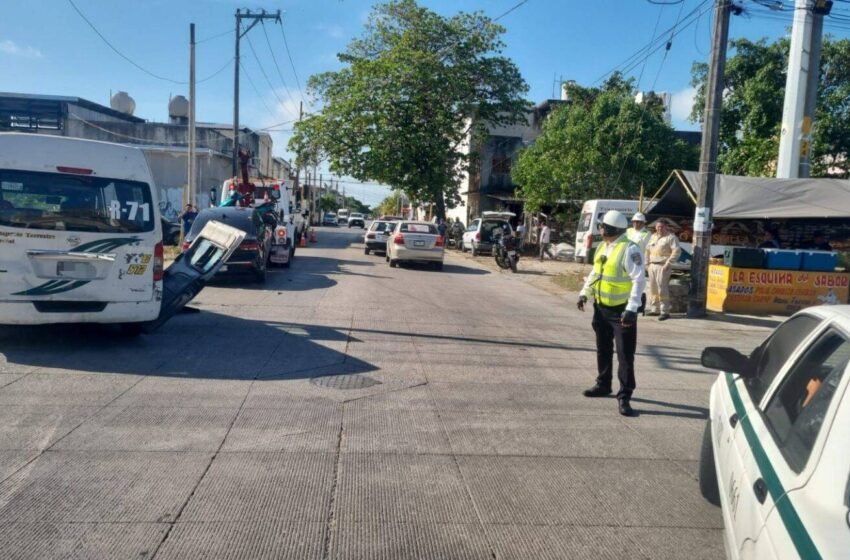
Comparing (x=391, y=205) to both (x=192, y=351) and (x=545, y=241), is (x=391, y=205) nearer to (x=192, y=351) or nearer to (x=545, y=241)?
(x=545, y=241)

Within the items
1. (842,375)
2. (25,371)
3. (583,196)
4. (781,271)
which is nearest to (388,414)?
(25,371)

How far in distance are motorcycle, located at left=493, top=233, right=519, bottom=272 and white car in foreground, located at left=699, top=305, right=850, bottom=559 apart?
19944 millimetres

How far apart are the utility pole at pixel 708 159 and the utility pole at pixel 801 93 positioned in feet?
21.6

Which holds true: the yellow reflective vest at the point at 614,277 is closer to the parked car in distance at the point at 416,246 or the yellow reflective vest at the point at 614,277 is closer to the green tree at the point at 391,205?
the parked car in distance at the point at 416,246

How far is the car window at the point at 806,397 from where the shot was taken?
2746mm

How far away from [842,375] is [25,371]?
7407 mm

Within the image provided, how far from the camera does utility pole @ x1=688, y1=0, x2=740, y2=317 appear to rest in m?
13.3

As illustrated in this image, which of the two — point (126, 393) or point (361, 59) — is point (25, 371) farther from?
point (361, 59)

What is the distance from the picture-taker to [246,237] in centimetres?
1581

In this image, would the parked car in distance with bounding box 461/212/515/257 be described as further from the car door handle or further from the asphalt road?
the car door handle

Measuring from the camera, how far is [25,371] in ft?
24.6

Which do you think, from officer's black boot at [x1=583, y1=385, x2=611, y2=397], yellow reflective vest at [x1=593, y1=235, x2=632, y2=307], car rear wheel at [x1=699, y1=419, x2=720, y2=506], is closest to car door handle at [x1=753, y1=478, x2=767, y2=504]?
car rear wheel at [x1=699, y1=419, x2=720, y2=506]

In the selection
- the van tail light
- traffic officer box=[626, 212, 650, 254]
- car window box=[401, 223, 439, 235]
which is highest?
traffic officer box=[626, 212, 650, 254]

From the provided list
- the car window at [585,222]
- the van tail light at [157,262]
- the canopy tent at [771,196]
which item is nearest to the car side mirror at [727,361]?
the van tail light at [157,262]
